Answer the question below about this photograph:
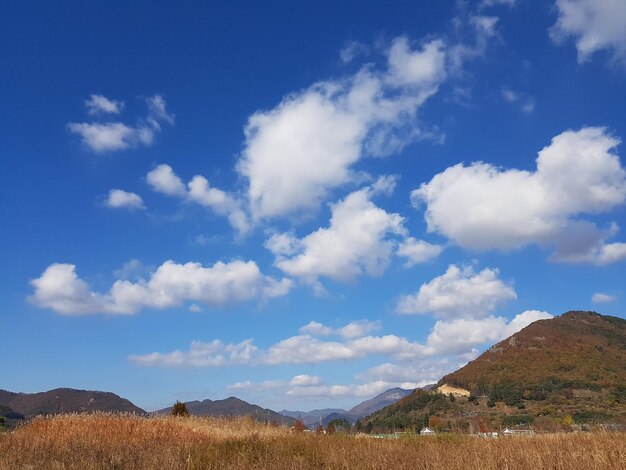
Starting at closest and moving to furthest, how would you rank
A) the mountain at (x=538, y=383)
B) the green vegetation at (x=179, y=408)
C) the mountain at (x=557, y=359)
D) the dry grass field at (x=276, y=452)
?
the dry grass field at (x=276, y=452) → the green vegetation at (x=179, y=408) → the mountain at (x=538, y=383) → the mountain at (x=557, y=359)

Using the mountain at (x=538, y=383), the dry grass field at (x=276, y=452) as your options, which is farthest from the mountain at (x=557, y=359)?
the dry grass field at (x=276, y=452)

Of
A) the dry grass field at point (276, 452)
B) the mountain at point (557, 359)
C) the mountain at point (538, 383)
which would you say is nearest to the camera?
the dry grass field at point (276, 452)

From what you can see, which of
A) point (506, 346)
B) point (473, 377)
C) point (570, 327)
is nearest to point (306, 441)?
point (473, 377)

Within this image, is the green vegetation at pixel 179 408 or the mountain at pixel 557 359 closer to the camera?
the green vegetation at pixel 179 408

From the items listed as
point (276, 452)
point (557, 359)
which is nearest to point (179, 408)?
point (276, 452)

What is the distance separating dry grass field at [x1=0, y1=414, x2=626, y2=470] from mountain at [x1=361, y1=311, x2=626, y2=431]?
51188 millimetres

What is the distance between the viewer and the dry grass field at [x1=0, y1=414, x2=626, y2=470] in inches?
350

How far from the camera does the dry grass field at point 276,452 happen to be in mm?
8898

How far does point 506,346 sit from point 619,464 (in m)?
171

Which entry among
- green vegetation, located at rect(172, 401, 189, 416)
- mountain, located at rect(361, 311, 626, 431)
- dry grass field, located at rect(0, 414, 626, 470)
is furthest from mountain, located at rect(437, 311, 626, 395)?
dry grass field, located at rect(0, 414, 626, 470)

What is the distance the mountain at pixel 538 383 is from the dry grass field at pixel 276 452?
168 ft

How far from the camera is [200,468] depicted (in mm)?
9844

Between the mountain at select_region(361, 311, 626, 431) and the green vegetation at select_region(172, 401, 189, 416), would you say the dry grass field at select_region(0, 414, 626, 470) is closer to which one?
the green vegetation at select_region(172, 401, 189, 416)

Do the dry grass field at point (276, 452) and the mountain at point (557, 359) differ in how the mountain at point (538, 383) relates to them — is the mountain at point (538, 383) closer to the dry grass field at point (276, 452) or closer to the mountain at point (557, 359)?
the mountain at point (557, 359)
